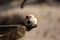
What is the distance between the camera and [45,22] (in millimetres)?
984

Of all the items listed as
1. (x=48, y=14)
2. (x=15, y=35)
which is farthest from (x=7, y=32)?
(x=48, y=14)

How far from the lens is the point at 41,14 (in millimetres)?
988

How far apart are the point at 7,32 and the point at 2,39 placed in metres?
0.07

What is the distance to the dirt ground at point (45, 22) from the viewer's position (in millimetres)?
953

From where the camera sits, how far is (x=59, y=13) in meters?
1.02

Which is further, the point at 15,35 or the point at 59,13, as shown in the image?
the point at 59,13

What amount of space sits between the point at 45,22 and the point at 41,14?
5cm

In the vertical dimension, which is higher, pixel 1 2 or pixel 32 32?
pixel 1 2

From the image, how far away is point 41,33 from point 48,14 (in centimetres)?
12

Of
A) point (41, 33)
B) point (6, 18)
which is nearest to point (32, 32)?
point (41, 33)

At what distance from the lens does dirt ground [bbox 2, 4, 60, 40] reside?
953 mm

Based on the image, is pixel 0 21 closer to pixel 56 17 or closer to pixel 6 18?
pixel 6 18

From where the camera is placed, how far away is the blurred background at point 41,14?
96 cm

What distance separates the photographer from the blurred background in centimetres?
96
